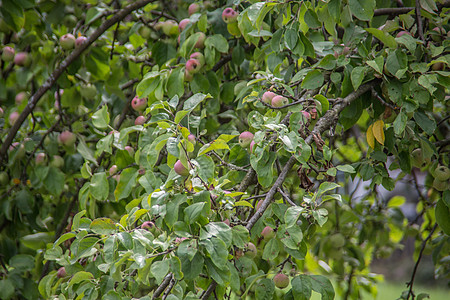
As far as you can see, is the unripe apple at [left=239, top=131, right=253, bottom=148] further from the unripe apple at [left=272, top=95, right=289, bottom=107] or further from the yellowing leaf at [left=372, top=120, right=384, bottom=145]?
the yellowing leaf at [left=372, top=120, right=384, bottom=145]

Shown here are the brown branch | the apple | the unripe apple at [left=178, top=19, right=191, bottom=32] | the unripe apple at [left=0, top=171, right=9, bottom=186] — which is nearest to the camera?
the apple

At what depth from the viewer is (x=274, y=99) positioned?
100 centimetres

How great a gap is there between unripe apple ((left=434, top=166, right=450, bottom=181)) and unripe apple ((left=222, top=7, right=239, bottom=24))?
655 mm

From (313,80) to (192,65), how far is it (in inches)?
14.2

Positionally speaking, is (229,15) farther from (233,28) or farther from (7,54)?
(7,54)

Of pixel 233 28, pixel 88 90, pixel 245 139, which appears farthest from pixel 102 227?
pixel 88 90

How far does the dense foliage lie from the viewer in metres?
0.81

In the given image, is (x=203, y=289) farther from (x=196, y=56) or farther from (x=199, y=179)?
(x=196, y=56)

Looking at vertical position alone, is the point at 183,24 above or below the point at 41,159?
above

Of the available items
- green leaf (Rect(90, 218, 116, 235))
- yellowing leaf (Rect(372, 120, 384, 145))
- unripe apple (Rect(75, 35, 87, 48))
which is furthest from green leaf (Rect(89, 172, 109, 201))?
yellowing leaf (Rect(372, 120, 384, 145))

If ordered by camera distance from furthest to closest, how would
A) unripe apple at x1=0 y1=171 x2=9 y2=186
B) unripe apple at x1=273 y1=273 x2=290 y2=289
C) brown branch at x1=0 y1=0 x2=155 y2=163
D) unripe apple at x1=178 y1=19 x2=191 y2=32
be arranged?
unripe apple at x1=0 y1=171 x2=9 y2=186 < brown branch at x1=0 y1=0 x2=155 y2=163 < unripe apple at x1=178 y1=19 x2=191 y2=32 < unripe apple at x1=273 y1=273 x2=290 y2=289

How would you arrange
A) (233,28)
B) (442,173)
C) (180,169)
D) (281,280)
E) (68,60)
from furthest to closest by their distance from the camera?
1. (68,60)
2. (233,28)
3. (442,173)
4. (281,280)
5. (180,169)

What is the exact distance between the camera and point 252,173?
98 cm

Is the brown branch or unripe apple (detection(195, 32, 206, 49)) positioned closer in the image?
unripe apple (detection(195, 32, 206, 49))
